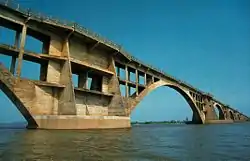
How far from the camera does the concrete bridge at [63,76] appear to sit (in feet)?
105

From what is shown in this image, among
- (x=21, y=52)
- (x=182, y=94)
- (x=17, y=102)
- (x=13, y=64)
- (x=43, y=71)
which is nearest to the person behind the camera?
(x=17, y=102)

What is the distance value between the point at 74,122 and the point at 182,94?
59.8 m

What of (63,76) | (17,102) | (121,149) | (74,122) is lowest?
(121,149)

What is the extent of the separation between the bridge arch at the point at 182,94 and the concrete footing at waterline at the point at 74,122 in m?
13.6

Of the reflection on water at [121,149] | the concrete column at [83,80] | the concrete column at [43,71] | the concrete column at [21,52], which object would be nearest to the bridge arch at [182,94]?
the concrete column at [83,80]

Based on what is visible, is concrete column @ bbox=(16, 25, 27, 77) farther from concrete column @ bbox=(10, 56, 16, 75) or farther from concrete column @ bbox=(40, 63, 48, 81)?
concrete column @ bbox=(40, 63, 48, 81)

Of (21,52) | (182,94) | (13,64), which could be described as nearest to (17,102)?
(13,64)

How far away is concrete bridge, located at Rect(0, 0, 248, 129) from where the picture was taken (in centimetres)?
3216

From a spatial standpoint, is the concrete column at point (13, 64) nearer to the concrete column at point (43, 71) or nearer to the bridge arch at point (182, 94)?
the concrete column at point (43, 71)

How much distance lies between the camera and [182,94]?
8819cm

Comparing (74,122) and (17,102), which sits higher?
(17,102)

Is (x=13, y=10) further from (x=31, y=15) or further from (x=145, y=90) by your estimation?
(x=145, y=90)

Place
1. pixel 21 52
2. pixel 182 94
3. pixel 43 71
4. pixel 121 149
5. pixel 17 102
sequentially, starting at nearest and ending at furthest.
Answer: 1. pixel 121 149
2. pixel 17 102
3. pixel 21 52
4. pixel 43 71
5. pixel 182 94

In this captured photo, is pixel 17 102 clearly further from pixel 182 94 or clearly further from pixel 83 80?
pixel 182 94
